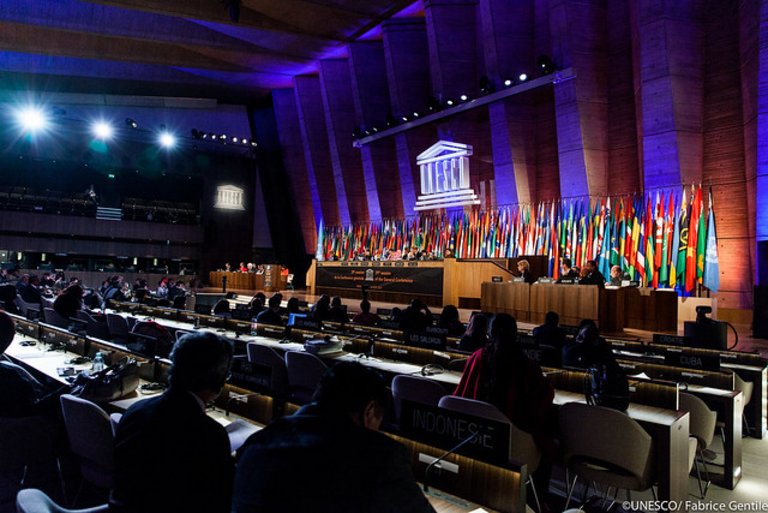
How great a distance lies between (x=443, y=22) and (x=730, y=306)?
38.7 ft

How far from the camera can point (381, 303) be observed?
14234 millimetres

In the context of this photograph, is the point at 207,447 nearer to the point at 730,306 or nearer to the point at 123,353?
the point at 123,353

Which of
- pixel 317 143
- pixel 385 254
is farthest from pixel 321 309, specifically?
pixel 317 143

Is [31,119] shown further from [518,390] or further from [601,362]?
[601,362]

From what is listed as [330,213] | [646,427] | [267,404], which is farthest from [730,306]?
[330,213]

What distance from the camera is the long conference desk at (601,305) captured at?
827 cm

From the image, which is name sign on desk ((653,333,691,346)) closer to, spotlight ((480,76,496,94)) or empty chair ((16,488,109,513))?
empty chair ((16,488,109,513))

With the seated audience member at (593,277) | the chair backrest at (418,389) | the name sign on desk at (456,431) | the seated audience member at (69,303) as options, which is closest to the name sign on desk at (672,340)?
the seated audience member at (593,277)

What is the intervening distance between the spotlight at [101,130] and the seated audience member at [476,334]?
2158cm

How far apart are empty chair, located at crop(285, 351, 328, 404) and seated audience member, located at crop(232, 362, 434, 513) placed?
252cm

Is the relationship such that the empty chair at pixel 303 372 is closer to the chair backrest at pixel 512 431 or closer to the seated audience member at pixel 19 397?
the chair backrest at pixel 512 431

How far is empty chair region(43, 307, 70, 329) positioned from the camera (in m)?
6.21

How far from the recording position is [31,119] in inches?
767

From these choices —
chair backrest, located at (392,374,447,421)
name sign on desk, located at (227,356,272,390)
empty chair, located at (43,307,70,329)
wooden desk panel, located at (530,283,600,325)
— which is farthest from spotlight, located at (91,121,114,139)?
chair backrest, located at (392,374,447,421)
